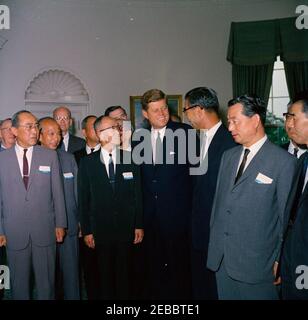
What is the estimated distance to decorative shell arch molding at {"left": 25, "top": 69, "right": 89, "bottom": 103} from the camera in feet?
18.7

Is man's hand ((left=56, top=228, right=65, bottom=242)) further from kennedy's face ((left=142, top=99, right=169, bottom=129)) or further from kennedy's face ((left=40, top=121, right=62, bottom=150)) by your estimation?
kennedy's face ((left=142, top=99, right=169, bottom=129))

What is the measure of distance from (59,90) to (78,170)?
3.35m

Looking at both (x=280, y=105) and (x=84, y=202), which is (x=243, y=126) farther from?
(x=280, y=105)

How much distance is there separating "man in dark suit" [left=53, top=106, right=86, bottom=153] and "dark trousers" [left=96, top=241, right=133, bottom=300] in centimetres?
137

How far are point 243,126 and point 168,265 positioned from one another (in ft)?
3.97

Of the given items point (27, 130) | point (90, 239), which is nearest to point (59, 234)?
point (90, 239)

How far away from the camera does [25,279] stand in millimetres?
2541

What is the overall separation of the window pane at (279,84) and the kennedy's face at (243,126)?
4641 millimetres

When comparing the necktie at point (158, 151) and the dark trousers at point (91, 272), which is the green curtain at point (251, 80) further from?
the dark trousers at point (91, 272)

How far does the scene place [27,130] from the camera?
8.41ft

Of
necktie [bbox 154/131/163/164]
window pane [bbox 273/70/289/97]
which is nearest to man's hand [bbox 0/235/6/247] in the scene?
necktie [bbox 154/131/163/164]

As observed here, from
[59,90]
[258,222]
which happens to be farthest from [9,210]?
[59,90]

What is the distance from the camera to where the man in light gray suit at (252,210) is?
1.91m

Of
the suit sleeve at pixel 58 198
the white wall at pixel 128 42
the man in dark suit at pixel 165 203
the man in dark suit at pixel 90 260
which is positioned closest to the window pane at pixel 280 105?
the white wall at pixel 128 42
